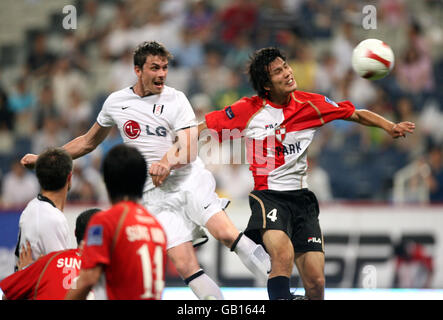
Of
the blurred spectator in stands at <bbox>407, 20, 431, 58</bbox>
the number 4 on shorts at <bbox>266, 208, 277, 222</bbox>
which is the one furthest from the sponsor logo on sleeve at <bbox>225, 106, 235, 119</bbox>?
the blurred spectator in stands at <bbox>407, 20, 431, 58</bbox>

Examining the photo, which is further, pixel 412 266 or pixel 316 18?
pixel 316 18

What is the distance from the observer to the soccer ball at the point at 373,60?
6086 mm

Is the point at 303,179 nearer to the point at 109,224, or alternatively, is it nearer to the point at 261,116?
the point at 261,116

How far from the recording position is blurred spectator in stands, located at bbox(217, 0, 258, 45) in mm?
12312

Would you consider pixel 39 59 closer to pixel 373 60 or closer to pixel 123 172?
pixel 373 60

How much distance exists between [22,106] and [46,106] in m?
0.59

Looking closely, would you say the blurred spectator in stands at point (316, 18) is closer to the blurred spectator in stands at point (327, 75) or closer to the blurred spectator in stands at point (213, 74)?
the blurred spectator in stands at point (327, 75)

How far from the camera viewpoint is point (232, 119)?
5910 mm

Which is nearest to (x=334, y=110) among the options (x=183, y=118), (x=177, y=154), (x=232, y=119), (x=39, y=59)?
(x=232, y=119)

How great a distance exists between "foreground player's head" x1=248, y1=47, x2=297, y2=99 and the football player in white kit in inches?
27.5

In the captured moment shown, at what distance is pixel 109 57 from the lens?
12844 millimetres

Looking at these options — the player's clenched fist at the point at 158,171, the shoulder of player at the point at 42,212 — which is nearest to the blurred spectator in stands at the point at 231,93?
the player's clenched fist at the point at 158,171

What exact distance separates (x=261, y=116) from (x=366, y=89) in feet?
19.9
